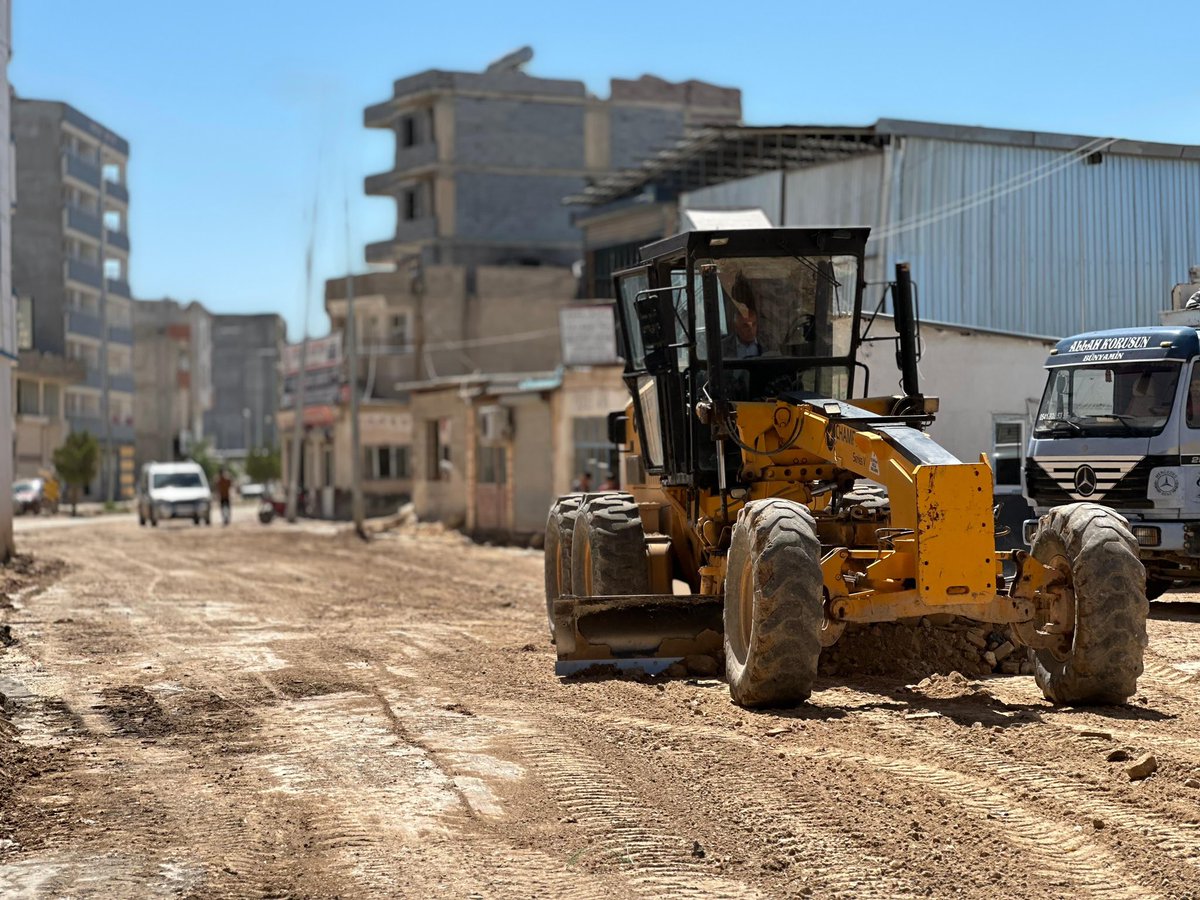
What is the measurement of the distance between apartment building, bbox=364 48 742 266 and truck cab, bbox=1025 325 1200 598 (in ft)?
169

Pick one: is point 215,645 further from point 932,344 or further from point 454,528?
point 454,528

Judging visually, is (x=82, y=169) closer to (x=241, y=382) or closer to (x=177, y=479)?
(x=177, y=479)

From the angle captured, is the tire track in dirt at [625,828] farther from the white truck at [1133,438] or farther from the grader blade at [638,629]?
the white truck at [1133,438]

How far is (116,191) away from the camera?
325 ft

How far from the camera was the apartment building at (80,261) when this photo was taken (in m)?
88.9

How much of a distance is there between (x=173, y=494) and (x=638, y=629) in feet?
132

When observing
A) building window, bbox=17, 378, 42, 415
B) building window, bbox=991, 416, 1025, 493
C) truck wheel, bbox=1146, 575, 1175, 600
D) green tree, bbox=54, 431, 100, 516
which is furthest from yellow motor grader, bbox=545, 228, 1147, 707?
building window, bbox=17, 378, 42, 415

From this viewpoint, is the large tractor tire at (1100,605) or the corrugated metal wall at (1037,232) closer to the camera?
the large tractor tire at (1100,605)

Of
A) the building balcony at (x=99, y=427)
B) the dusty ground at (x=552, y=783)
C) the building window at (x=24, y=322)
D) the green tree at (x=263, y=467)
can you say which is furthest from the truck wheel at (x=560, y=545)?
the green tree at (x=263, y=467)

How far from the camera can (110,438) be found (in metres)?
93.2

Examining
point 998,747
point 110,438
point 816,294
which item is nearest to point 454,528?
point 816,294

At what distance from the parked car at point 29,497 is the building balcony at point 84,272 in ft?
93.0

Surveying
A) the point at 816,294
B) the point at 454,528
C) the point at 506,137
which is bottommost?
the point at 454,528

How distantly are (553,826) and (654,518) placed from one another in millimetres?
6200
